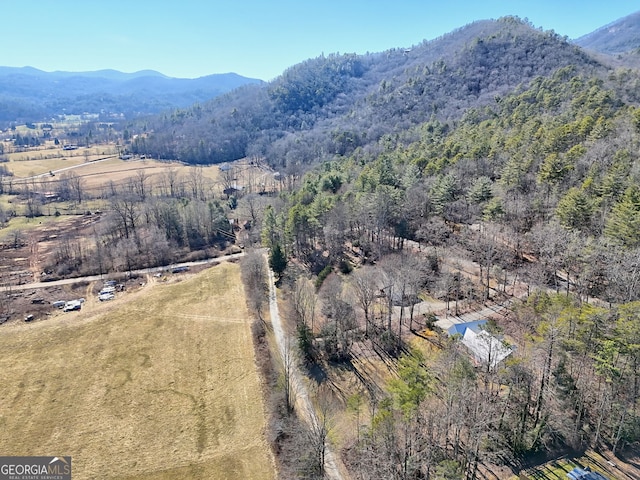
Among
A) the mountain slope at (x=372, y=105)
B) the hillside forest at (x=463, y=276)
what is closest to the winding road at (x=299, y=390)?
the hillside forest at (x=463, y=276)

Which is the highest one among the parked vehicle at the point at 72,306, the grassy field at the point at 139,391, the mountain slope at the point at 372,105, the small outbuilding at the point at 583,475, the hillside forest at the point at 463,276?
the mountain slope at the point at 372,105

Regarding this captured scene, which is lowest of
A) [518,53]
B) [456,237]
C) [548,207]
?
[456,237]

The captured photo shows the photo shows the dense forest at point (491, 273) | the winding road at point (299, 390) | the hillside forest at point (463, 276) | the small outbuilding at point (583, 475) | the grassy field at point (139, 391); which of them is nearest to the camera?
the small outbuilding at point (583, 475)

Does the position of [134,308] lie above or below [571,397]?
below

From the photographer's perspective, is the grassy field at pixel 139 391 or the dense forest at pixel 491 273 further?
the grassy field at pixel 139 391

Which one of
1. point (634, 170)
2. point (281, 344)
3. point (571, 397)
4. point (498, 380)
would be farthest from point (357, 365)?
Answer: point (634, 170)

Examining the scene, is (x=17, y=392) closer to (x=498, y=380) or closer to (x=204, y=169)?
(x=498, y=380)

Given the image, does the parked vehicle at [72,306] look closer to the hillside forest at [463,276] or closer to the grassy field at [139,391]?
the grassy field at [139,391]

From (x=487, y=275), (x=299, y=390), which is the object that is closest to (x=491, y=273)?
(x=487, y=275)
